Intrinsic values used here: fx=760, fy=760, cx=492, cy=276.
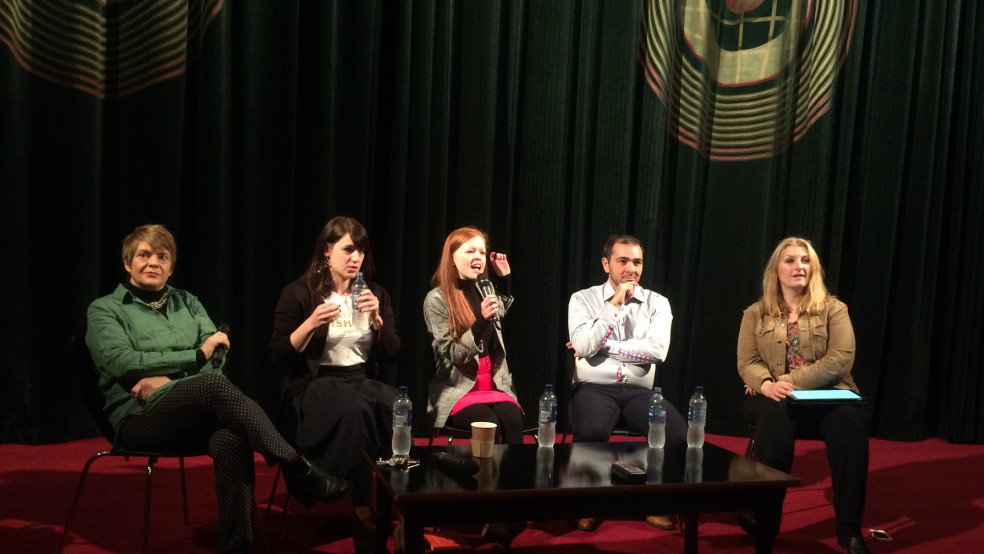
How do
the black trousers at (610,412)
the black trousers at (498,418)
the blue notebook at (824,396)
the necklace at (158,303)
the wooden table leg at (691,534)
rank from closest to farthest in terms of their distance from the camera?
the wooden table leg at (691,534), the necklace at (158,303), the blue notebook at (824,396), the black trousers at (498,418), the black trousers at (610,412)

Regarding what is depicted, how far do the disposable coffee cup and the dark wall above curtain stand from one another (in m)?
1.78

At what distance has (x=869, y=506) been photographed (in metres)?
3.23

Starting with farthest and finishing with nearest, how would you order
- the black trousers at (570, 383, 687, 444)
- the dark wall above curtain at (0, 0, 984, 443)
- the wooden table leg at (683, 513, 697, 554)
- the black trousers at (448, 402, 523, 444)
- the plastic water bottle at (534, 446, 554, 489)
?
the dark wall above curtain at (0, 0, 984, 443)
the black trousers at (570, 383, 687, 444)
the black trousers at (448, 402, 523, 444)
the wooden table leg at (683, 513, 697, 554)
the plastic water bottle at (534, 446, 554, 489)

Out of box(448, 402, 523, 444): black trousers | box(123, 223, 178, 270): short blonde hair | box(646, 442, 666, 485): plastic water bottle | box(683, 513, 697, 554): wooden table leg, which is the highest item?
box(123, 223, 178, 270): short blonde hair

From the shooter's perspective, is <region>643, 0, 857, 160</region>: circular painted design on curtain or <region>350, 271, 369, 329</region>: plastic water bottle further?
<region>643, 0, 857, 160</region>: circular painted design on curtain

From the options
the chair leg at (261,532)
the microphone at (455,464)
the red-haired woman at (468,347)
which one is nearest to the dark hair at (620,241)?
the red-haired woman at (468,347)

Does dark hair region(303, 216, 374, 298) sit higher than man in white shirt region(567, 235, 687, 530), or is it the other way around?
dark hair region(303, 216, 374, 298)

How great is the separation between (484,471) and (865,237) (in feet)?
11.6

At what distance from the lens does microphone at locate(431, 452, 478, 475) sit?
2.06 meters

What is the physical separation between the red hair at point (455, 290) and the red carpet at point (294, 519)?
826mm

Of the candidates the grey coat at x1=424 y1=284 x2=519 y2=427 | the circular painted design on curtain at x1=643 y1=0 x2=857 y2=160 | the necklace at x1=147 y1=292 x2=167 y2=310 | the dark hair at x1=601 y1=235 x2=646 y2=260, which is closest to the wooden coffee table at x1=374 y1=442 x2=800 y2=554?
the grey coat at x1=424 y1=284 x2=519 y2=427

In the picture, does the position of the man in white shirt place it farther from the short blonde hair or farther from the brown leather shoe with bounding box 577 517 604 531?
the short blonde hair

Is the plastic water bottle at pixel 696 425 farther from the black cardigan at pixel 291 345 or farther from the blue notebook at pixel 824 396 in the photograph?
the black cardigan at pixel 291 345

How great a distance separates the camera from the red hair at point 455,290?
309 centimetres
